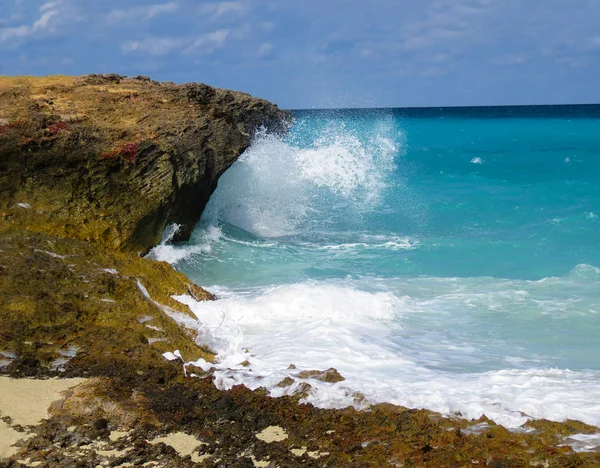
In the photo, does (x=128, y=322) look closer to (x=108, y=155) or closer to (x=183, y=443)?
(x=183, y=443)

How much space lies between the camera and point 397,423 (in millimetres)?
4613

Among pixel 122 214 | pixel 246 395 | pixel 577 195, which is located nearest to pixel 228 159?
pixel 122 214

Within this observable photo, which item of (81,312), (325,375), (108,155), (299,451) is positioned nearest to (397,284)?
(108,155)

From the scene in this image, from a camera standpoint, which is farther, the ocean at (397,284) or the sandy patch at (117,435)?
the ocean at (397,284)

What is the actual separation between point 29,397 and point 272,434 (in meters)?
1.76

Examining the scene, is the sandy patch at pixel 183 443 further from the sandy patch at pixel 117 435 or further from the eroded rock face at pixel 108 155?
Answer: the eroded rock face at pixel 108 155

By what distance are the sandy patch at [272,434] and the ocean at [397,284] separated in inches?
18.9

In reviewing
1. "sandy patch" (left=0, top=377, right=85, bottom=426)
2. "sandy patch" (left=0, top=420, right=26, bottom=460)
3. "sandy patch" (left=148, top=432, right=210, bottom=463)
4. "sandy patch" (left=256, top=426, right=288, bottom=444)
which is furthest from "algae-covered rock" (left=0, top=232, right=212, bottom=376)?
"sandy patch" (left=256, top=426, right=288, bottom=444)

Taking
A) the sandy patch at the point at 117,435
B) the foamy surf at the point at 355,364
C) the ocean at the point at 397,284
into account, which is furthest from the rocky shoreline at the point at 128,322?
the ocean at the point at 397,284

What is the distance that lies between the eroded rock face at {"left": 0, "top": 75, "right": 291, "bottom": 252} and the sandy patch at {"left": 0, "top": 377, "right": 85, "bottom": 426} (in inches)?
126

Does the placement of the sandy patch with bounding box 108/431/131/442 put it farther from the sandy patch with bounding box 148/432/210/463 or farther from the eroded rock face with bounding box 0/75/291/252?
the eroded rock face with bounding box 0/75/291/252

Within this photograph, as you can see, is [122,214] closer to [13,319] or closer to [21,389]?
[13,319]

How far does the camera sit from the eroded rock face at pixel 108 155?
330 inches

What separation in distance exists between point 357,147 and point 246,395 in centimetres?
1492
